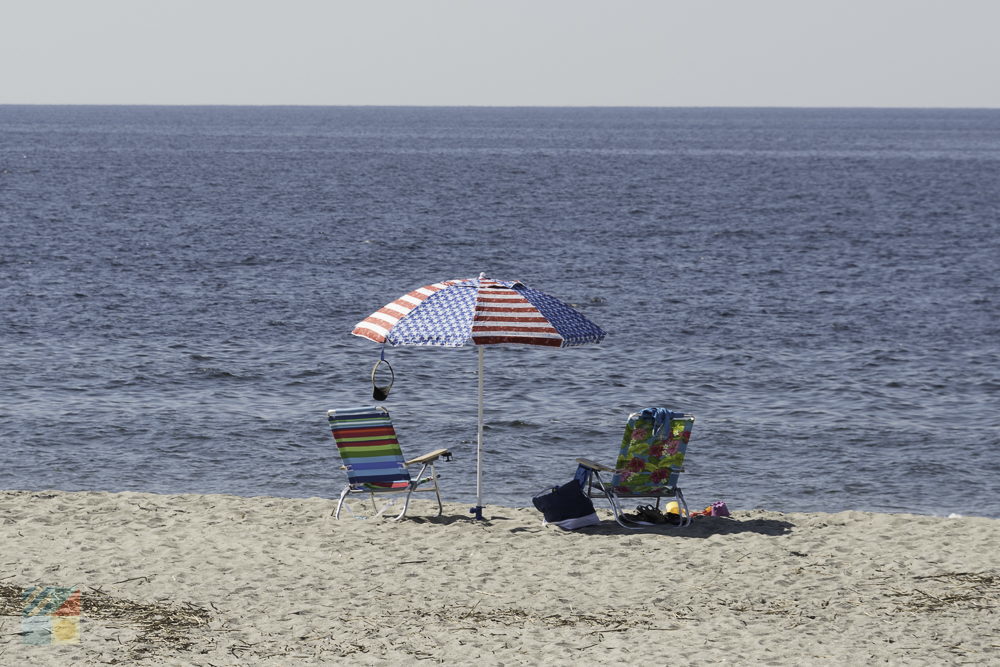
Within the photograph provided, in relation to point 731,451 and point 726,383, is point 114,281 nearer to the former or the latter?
point 726,383

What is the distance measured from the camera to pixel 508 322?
10539 millimetres

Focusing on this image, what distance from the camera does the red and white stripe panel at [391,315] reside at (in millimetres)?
10531

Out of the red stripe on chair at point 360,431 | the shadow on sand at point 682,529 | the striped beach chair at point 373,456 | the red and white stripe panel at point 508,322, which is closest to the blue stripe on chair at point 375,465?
the striped beach chair at point 373,456

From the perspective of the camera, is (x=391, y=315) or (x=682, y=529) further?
(x=682, y=529)

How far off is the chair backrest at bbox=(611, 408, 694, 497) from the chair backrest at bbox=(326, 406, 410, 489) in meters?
1.96

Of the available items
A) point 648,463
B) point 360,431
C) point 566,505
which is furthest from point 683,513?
point 360,431

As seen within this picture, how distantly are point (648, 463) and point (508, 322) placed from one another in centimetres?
186

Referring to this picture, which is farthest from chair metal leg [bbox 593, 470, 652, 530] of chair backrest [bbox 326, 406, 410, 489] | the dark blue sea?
the dark blue sea

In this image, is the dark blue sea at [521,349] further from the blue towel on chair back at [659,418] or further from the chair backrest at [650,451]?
the blue towel on chair back at [659,418]

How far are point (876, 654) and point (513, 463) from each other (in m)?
8.67

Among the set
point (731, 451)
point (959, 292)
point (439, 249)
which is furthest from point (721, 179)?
point (731, 451)

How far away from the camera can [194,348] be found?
78.9 ft

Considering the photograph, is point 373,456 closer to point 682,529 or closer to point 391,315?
point 391,315

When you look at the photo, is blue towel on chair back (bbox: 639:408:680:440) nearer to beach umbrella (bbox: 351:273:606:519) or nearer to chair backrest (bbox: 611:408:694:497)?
chair backrest (bbox: 611:408:694:497)
